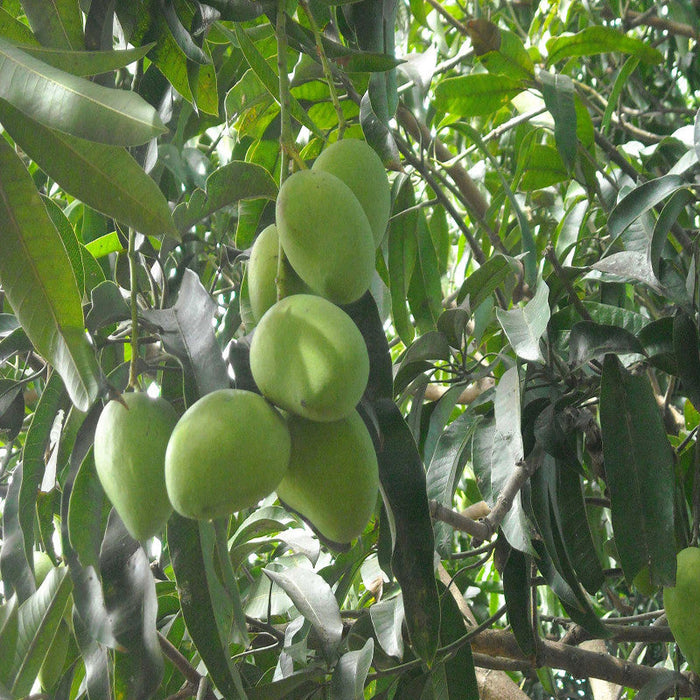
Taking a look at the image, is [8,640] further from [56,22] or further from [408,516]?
[56,22]

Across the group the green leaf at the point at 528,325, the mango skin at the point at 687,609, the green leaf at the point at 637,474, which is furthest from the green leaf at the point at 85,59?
the mango skin at the point at 687,609

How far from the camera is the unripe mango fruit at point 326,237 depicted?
0.49 meters

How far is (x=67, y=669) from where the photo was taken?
88cm

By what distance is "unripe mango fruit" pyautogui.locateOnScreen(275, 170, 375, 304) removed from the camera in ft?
1.61

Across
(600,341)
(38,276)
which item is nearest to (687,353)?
(600,341)

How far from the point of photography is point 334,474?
1.56ft

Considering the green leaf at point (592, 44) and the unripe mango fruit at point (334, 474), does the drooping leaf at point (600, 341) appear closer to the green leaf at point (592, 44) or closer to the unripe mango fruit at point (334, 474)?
the unripe mango fruit at point (334, 474)

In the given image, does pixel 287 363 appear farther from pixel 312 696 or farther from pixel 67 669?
pixel 67 669

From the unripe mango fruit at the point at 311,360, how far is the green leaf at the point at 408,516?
105 mm

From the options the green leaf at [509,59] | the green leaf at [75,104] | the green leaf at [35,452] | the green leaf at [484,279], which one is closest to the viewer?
the green leaf at [75,104]

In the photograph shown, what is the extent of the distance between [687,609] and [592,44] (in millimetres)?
821

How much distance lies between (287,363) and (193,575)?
184 millimetres

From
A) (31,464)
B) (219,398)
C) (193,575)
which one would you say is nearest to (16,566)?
(31,464)

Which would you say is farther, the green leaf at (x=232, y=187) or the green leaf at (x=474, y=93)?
the green leaf at (x=474, y=93)
